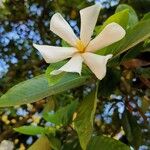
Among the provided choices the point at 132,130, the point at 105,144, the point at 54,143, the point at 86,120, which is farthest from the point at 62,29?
the point at 132,130

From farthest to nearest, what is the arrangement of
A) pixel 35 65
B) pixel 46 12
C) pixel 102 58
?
pixel 46 12, pixel 35 65, pixel 102 58

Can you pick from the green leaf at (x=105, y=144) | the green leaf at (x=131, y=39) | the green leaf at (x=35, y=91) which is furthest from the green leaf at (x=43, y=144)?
the green leaf at (x=131, y=39)

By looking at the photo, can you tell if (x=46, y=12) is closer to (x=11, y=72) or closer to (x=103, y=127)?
(x=11, y=72)

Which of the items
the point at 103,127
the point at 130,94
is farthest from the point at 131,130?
the point at 103,127

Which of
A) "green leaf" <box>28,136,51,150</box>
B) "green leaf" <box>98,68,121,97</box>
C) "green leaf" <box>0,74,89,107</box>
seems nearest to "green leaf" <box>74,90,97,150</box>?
"green leaf" <box>0,74,89,107</box>

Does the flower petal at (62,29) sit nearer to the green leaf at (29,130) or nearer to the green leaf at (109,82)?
the green leaf at (109,82)
